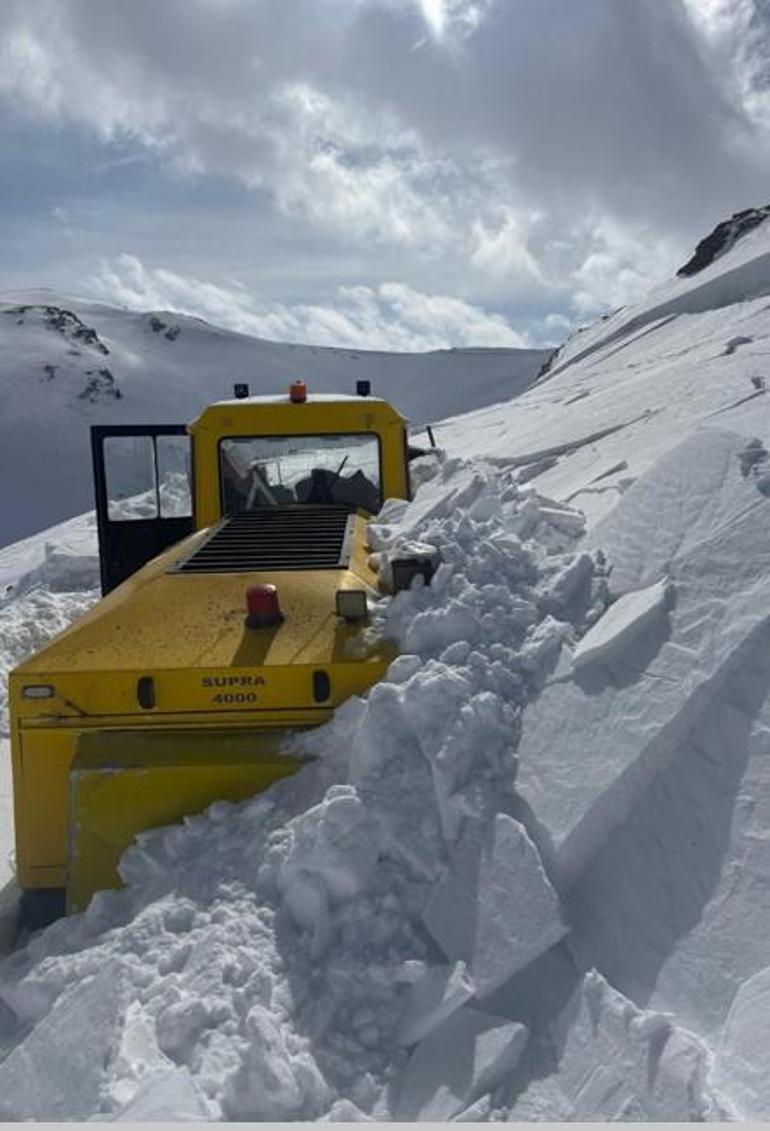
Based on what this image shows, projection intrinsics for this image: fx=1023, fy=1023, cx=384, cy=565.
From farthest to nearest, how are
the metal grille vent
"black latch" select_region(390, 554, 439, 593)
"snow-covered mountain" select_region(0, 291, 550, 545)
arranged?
"snow-covered mountain" select_region(0, 291, 550, 545), the metal grille vent, "black latch" select_region(390, 554, 439, 593)

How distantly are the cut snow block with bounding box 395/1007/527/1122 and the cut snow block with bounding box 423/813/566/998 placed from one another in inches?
4.1

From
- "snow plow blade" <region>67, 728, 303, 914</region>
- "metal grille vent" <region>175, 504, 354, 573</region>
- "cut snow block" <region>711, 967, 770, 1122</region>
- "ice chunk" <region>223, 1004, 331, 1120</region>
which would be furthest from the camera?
"metal grille vent" <region>175, 504, 354, 573</region>

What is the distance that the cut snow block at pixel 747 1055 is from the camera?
209cm

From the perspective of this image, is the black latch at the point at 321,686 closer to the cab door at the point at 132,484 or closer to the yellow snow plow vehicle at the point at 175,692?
the yellow snow plow vehicle at the point at 175,692

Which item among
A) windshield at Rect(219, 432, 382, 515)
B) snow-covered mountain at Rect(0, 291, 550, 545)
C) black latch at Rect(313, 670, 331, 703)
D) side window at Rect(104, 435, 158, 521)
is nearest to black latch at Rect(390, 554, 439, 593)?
black latch at Rect(313, 670, 331, 703)

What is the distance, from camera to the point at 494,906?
267 cm

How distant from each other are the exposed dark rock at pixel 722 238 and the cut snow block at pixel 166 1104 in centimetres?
2401

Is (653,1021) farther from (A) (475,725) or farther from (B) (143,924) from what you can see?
(B) (143,924)

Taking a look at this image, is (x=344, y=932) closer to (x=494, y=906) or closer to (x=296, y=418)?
(x=494, y=906)

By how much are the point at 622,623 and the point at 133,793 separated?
66.3 inches

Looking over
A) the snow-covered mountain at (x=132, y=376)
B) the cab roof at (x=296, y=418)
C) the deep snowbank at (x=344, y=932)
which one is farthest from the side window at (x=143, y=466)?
the snow-covered mountain at (x=132, y=376)

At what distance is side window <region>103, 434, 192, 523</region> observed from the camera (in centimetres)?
586

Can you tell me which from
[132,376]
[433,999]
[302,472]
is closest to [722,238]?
[302,472]

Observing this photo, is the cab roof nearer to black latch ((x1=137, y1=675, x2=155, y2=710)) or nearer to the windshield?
the windshield
